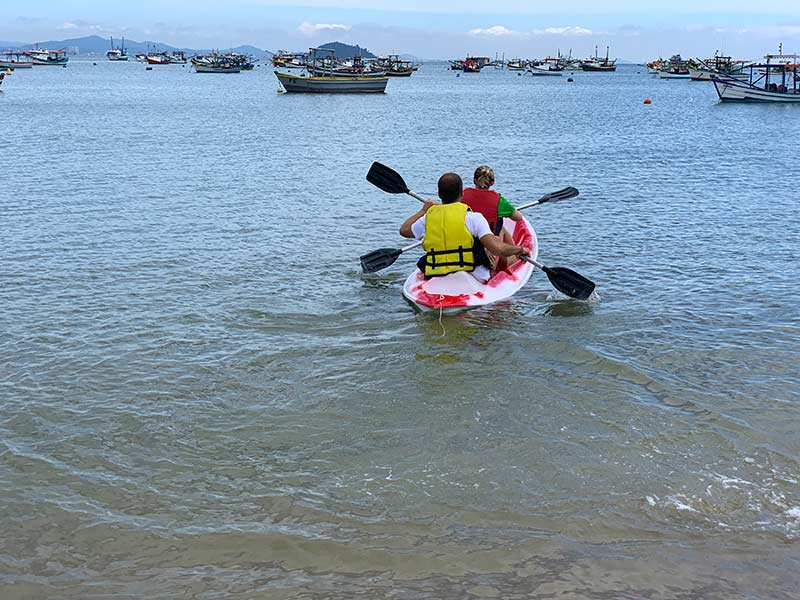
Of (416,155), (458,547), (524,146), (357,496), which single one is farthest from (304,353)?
(524,146)

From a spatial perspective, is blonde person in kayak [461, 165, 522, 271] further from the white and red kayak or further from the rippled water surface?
the rippled water surface

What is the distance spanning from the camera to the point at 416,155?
3569cm

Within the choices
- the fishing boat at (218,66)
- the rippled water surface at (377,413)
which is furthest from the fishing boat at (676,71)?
the rippled water surface at (377,413)

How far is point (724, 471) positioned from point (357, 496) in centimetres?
325

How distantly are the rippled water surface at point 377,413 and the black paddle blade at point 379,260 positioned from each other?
0.24m

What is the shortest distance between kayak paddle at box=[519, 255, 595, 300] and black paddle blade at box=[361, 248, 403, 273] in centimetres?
241

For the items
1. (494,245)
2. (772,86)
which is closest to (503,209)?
(494,245)

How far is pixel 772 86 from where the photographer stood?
254 feet

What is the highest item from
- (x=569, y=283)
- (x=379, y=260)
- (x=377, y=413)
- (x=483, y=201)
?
(x=483, y=201)

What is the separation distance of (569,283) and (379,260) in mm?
3264

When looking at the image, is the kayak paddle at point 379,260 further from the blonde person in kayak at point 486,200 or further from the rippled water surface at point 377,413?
the blonde person in kayak at point 486,200

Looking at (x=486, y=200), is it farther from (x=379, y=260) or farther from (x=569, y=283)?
(x=379, y=260)

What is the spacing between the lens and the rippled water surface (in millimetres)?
5832

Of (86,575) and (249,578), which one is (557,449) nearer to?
(249,578)
